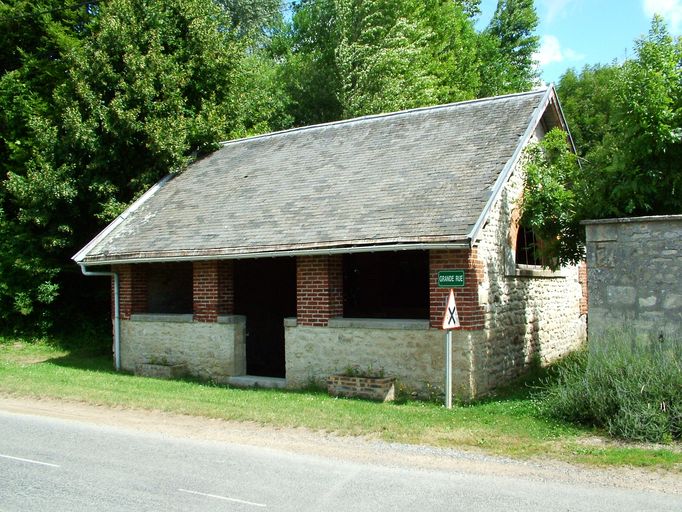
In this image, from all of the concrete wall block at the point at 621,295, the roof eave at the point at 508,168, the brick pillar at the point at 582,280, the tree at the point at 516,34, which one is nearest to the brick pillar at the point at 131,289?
the roof eave at the point at 508,168

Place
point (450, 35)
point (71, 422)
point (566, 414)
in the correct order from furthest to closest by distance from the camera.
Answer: point (450, 35) → point (71, 422) → point (566, 414)

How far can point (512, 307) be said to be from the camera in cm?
1203

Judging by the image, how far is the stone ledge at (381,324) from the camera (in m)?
10.6

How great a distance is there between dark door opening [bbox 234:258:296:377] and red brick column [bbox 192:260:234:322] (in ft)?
5.41

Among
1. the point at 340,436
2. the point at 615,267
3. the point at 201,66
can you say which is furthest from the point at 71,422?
the point at 201,66

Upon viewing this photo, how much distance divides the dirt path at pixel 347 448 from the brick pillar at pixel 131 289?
4206 mm

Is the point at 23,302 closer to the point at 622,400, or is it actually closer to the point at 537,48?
the point at 622,400

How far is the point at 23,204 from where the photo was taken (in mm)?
17625

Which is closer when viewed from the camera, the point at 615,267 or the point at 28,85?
the point at 615,267

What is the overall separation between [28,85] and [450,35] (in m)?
20.3

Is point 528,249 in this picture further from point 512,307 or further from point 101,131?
point 101,131

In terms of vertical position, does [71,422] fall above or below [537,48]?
below

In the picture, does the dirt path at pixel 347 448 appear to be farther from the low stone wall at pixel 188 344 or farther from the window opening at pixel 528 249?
the window opening at pixel 528 249

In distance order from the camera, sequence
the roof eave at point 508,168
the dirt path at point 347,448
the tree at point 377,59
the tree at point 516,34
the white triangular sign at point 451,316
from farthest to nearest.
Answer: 1. the tree at point 516,34
2. the tree at point 377,59
3. the roof eave at point 508,168
4. the white triangular sign at point 451,316
5. the dirt path at point 347,448
